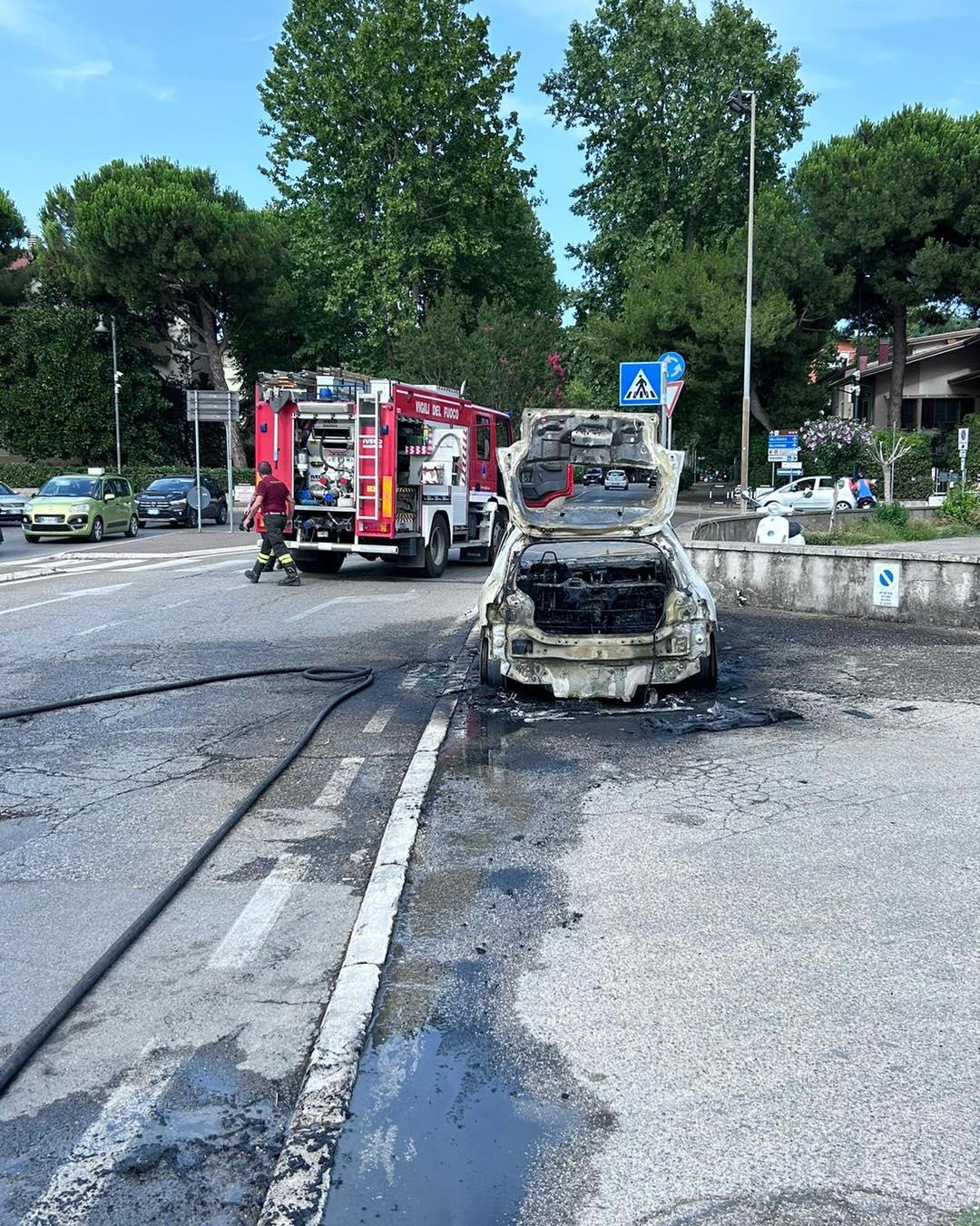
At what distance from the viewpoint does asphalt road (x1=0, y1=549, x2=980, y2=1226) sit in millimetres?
2865

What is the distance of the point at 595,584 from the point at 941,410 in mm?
46874

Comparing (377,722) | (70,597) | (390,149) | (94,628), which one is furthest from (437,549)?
(390,149)

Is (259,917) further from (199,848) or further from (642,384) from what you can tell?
(642,384)

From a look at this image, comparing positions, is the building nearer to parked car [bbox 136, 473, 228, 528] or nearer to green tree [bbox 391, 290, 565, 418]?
green tree [bbox 391, 290, 565, 418]

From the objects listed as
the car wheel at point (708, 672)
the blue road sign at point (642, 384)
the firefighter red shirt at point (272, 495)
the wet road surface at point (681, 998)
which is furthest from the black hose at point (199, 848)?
the blue road sign at point (642, 384)

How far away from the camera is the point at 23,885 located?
4.88m

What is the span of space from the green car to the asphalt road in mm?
19977

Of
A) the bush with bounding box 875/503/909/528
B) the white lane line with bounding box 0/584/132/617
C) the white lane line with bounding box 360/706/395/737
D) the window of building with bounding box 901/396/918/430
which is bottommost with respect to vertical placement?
the white lane line with bounding box 360/706/395/737

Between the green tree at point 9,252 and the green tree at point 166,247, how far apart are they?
200 cm

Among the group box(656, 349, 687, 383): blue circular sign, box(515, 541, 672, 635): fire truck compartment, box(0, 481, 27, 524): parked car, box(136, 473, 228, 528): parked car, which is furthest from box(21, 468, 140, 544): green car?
box(515, 541, 672, 635): fire truck compartment

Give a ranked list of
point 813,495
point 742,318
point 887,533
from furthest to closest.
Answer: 1. point 742,318
2. point 813,495
3. point 887,533

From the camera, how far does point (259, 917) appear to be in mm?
4559

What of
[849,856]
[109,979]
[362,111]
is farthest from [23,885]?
[362,111]

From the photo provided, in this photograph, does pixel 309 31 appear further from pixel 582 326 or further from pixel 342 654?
pixel 342 654
